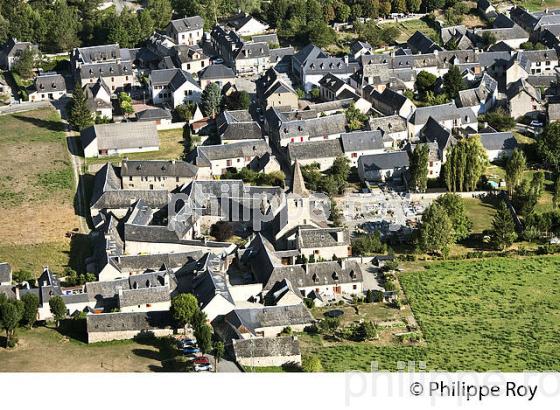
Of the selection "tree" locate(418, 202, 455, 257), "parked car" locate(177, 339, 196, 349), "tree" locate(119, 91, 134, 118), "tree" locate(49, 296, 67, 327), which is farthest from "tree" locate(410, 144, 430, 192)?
"tree" locate(119, 91, 134, 118)

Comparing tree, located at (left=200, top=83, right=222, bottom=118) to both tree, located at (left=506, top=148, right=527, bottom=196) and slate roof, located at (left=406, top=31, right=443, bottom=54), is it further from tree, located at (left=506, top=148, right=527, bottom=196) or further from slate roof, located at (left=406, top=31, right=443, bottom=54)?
tree, located at (left=506, top=148, right=527, bottom=196)

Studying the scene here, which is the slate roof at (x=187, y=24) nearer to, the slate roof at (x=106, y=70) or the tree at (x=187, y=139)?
the slate roof at (x=106, y=70)

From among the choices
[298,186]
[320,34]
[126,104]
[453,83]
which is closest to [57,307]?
[298,186]

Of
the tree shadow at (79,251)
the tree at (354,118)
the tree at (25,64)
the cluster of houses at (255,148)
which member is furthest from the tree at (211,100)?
the tree shadow at (79,251)

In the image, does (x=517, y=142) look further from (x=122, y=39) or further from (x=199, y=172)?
(x=122, y=39)

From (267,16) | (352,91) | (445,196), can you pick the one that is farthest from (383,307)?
(267,16)
